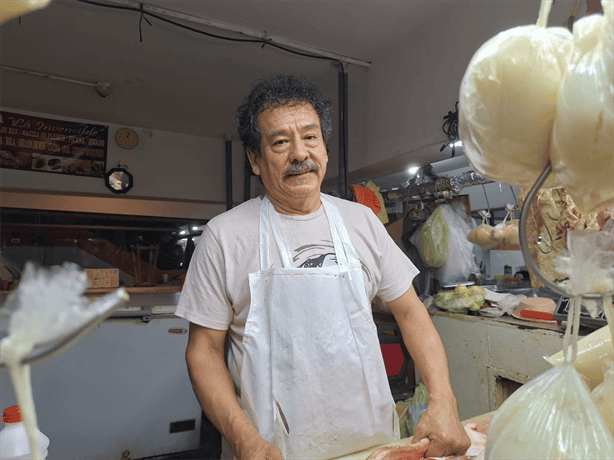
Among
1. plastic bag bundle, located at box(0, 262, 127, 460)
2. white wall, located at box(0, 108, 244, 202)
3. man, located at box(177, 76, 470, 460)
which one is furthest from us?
white wall, located at box(0, 108, 244, 202)

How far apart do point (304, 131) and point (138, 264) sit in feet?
14.6

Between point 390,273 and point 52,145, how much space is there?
16.2 feet

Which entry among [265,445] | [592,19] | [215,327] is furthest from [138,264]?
[592,19]

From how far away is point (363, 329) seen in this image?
60.1 inches

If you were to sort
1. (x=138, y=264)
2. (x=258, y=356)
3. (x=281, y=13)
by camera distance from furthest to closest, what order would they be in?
(x=138, y=264) → (x=281, y=13) → (x=258, y=356)

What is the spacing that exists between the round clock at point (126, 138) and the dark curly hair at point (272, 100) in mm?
4192

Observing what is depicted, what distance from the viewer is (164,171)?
570 cm

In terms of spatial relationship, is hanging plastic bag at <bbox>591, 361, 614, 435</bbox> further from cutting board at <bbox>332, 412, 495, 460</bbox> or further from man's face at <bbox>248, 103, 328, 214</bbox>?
man's face at <bbox>248, 103, 328, 214</bbox>

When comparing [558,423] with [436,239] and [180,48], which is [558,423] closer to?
[436,239]

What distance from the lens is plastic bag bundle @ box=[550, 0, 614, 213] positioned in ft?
1.28

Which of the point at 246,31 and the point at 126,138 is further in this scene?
the point at 126,138

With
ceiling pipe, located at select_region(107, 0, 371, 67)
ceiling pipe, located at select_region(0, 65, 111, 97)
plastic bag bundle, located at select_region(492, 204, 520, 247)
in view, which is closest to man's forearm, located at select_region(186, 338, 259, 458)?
plastic bag bundle, located at select_region(492, 204, 520, 247)

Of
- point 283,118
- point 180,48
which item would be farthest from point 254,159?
point 180,48

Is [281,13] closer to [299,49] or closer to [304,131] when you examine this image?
[299,49]
